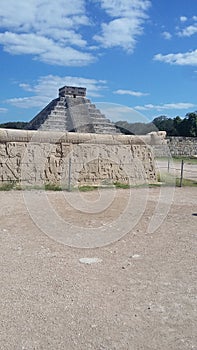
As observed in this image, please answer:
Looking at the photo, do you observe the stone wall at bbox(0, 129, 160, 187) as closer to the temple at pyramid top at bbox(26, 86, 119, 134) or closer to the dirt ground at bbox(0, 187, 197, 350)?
the dirt ground at bbox(0, 187, 197, 350)

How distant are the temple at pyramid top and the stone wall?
210 inches

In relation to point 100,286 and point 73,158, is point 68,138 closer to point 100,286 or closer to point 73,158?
point 73,158

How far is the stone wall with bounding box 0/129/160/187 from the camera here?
394 inches

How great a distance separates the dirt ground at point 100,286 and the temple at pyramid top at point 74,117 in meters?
11.8

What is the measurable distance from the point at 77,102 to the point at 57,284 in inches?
762

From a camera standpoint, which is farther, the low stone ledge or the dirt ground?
the low stone ledge

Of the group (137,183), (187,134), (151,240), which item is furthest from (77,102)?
(187,134)

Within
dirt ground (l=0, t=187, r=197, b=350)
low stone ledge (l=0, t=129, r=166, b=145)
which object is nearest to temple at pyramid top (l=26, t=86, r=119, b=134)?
low stone ledge (l=0, t=129, r=166, b=145)

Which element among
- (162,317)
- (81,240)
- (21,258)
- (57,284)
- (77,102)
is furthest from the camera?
(77,102)

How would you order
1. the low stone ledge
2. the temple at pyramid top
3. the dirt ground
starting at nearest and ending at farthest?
the dirt ground < the low stone ledge < the temple at pyramid top

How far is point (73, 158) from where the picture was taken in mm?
10742

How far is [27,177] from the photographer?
1012 centimetres

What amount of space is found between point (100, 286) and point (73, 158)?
7578mm

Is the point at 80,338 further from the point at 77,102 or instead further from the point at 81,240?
the point at 77,102
